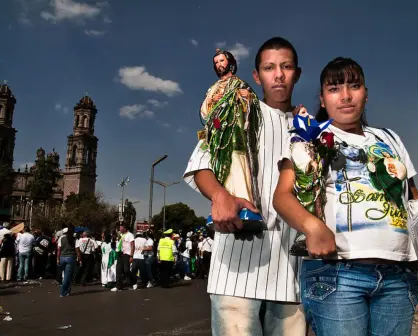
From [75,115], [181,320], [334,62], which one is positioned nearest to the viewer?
[334,62]

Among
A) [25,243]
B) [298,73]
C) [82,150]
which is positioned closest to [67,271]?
[25,243]

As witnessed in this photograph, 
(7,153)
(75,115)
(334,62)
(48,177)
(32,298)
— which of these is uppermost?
(75,115)

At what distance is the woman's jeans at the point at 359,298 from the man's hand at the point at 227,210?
379 mm

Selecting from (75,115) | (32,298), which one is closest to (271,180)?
(32,298)

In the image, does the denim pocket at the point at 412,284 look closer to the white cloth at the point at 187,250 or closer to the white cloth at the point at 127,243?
the white cloth at the point at 127,243

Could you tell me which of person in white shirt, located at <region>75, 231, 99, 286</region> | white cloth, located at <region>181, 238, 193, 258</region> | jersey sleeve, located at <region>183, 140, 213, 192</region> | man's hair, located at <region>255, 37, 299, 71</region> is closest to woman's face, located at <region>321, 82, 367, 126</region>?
man's hair, located at <region>255, 37, 299, 71</region>

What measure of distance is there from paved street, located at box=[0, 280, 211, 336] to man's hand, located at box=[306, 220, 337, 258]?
5.85m

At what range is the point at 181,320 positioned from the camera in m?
8.22

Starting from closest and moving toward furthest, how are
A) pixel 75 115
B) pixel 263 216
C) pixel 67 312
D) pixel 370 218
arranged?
pixel 370 218 < pixel 263 216 < pixel 67 312 < pixel 75 115

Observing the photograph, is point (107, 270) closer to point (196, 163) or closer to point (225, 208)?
point (196, 163)

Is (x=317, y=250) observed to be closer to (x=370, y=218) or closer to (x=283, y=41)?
(x=370, y=218)

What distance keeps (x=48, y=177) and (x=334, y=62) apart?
7139 cm

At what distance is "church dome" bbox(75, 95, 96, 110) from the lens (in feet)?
323

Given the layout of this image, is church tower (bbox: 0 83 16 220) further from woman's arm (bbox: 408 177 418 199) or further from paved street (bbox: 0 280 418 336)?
woman's arm (bbox: 408 177 418 199)
